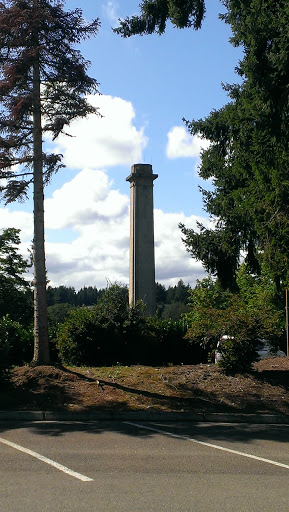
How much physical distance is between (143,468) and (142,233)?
2159 cm

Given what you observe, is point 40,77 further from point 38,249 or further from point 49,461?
point 49,461

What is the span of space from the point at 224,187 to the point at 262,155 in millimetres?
3147

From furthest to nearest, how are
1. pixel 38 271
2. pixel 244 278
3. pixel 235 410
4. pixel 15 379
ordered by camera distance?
1. pixel 244 278
2. pixel 38 271
3. pixel 15 379
4. pixel 235 410

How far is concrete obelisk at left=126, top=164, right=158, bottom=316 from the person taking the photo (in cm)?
2788

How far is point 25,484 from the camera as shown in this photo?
19.9ft

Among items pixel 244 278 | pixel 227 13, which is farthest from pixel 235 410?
pixel 244 278

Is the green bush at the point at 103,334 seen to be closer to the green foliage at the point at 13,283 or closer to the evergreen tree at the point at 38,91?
the evergreen tree at the point at 38,91

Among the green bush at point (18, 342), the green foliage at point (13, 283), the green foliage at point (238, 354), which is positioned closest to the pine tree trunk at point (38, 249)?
the green bush at point (18, 342)

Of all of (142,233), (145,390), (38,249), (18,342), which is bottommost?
(145,390)

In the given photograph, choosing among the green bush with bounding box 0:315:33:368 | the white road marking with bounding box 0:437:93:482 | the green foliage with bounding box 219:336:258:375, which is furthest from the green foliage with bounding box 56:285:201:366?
the white road marking with bounding box 0:437:93:482

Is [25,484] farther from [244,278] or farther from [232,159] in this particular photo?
[244,278]

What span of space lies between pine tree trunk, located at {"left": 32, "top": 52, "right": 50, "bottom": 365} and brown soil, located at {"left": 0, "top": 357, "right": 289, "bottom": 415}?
2.24 feet

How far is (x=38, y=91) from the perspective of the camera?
46.2ft

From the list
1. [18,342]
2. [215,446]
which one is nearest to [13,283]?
[18,342]
